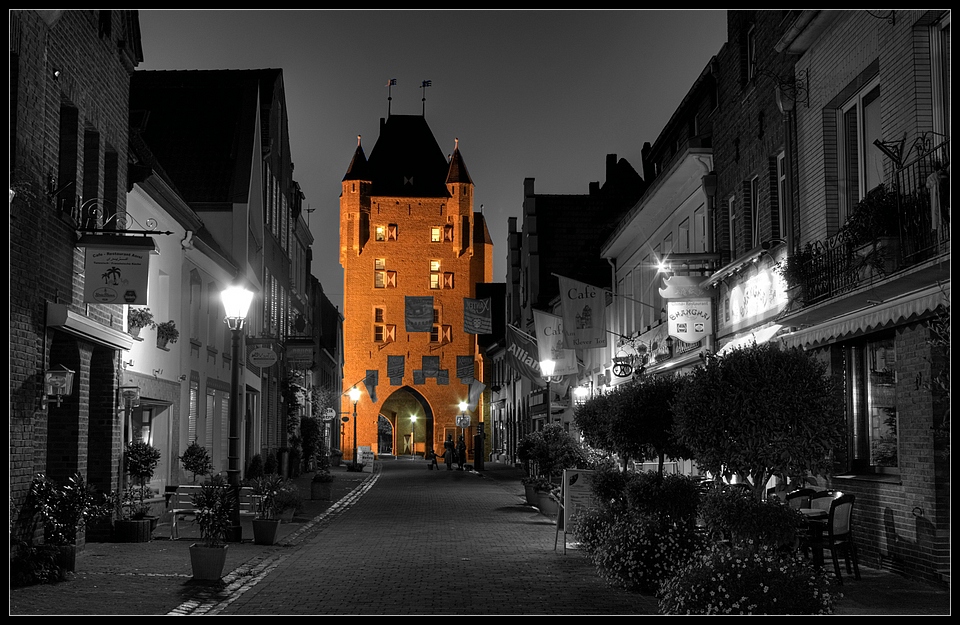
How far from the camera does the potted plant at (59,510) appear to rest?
12.4 m

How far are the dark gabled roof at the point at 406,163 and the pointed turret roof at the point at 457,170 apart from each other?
1.57 metres

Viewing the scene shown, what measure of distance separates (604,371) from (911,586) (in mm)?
23287

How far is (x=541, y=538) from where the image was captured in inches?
710

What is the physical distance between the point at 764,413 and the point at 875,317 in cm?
346

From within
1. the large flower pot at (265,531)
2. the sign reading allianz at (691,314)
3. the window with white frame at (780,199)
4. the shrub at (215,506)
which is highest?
the window with white frame at (780,199)

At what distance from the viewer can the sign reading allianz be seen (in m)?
20.3

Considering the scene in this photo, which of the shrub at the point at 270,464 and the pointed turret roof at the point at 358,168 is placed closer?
the shrub at the point at 270,464

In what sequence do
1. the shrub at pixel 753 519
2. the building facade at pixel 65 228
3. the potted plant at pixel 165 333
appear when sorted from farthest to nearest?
1. the potted plant at pixel 165 333
2. the building facade at pixel 65 228
3. the shrub at pixel 753 519

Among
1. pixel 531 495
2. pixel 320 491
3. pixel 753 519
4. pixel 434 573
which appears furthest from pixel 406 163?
pixel 753 519

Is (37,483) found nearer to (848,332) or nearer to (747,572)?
(747,572)

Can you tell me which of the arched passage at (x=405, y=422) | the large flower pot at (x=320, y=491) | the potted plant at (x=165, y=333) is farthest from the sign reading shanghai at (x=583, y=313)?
the arched passage at (x=405, y=422)

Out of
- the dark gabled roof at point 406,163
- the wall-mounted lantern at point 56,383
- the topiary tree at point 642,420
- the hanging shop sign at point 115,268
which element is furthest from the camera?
the dark gabled roof at point 406,163

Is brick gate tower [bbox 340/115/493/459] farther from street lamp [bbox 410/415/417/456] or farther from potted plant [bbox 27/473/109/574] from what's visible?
potted plant [bbox 27/473/109/574]

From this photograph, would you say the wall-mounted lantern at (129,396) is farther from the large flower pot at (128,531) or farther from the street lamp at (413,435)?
the street lamp at (413,435)
